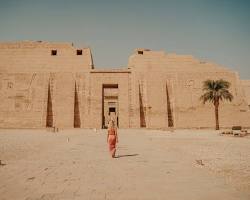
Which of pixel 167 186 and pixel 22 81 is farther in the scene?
pixel 22 81

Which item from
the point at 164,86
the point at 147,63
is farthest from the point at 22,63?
the point at 164,86

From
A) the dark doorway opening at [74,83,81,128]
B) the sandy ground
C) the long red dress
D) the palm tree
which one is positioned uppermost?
the palm tree

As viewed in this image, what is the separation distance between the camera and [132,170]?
5.29 meters

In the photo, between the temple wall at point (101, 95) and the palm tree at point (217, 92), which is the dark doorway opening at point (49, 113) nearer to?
the temple wall at point (101, 95)

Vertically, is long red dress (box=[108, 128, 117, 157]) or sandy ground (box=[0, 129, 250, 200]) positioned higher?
long red dress (box=[108, 128, 117, 157])

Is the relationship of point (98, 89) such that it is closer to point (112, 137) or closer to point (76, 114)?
point (76, 114)

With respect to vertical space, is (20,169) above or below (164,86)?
below

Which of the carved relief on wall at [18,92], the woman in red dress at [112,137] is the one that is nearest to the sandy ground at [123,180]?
the woman in red dress at [112,137]

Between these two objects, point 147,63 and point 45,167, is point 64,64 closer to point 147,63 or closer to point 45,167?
point 147,63

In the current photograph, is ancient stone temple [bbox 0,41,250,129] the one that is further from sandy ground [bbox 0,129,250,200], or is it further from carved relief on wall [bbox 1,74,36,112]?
sandy ground [bbox 0,129,250,200]

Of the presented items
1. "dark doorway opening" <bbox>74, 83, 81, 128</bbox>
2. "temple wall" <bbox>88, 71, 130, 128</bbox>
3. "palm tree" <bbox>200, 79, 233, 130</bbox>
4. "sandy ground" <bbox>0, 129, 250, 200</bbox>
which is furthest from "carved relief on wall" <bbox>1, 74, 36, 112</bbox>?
"sandy ground" <bbox>0, 129, 250, 200</bbox>

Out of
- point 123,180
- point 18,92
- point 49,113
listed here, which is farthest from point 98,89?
point 123,180

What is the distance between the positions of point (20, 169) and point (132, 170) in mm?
2402

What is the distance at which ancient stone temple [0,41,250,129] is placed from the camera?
91.1 ft
